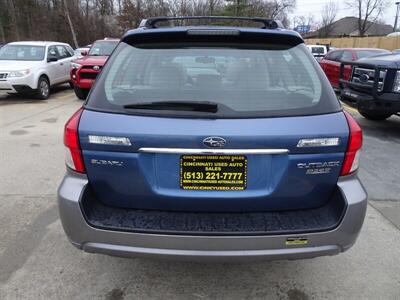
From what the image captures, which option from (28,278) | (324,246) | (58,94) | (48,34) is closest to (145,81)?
(324,246)

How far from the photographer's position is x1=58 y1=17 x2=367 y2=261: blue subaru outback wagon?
2.28m

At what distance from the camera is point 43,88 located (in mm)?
12242

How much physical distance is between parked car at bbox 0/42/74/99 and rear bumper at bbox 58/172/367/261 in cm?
1016

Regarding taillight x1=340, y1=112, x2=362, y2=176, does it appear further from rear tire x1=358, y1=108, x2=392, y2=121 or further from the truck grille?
rear tire x1=358, y1=108, x2=392, y2=121

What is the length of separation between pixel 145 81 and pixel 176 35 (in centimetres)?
38

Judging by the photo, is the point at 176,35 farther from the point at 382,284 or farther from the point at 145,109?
the point at 382,284

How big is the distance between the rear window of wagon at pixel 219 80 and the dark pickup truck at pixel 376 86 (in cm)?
491

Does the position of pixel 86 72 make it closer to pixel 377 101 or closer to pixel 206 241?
pixel 377 101

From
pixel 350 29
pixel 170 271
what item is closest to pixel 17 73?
pixel 170 271

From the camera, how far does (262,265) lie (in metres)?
3.19

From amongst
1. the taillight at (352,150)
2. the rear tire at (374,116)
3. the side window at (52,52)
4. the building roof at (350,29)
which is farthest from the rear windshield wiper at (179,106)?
the building roof at (350,29)

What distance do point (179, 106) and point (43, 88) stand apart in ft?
36.1

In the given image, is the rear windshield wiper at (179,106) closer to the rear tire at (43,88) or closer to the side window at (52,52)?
the rear tire at (43,88)

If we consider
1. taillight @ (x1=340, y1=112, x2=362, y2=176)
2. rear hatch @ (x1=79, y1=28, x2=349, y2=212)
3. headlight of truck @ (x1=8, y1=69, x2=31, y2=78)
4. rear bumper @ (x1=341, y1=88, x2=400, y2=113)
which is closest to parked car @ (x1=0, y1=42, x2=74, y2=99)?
headlight of truck @ (x1=8, y1=69, x2=31, y2=78)
